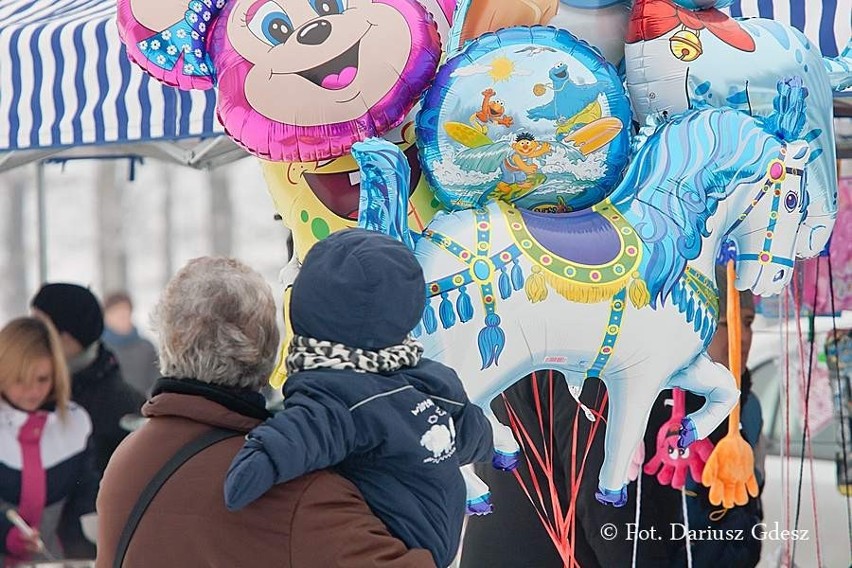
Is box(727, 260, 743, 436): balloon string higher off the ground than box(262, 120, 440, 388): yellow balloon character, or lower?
lower

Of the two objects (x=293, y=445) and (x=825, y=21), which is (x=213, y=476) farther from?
(x=825, y=21)

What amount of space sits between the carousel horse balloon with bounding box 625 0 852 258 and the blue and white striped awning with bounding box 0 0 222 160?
51.4 inches

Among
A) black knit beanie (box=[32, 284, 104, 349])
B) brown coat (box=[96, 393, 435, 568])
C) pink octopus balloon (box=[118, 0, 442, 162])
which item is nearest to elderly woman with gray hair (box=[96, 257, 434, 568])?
brown coat (box=[96, 393, 435, 568])

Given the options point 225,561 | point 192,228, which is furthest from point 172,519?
point 192,228

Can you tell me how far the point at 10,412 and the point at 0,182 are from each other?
1324 centimetres

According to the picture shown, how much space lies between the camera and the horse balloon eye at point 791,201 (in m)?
2.00

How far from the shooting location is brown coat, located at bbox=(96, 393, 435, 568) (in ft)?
4.39

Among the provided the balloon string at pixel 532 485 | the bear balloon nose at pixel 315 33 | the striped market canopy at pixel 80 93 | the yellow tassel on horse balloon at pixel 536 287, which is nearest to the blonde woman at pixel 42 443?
the striped market canopy at pixel 80 93

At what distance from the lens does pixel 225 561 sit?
1.35 meters

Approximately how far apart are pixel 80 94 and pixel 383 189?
5.26ft

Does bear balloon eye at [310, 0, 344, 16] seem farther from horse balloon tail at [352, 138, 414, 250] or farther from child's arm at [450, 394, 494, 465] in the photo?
child's arm at [450, 394, 494, 465]

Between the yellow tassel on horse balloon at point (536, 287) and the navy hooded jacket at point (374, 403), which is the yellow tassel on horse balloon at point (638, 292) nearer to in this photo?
the yellow tassel on horse balloon at point (536, 287)

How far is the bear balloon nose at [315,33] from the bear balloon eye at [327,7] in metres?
0.02

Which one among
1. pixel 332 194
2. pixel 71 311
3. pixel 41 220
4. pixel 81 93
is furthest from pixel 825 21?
pixel 41 220
